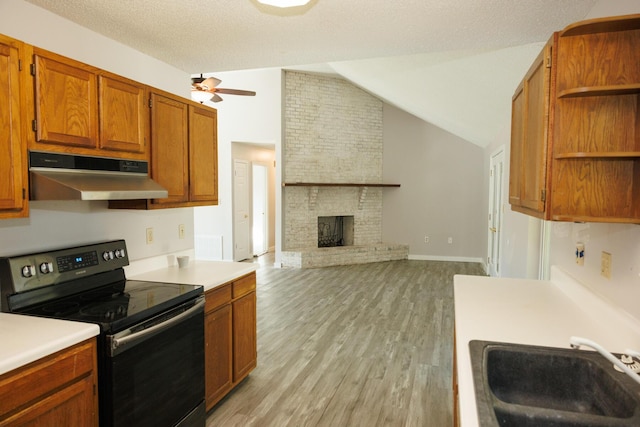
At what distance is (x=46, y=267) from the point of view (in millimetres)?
1976

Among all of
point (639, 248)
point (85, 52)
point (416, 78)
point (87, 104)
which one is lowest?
point (639, 248)

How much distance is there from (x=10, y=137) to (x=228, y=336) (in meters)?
1.65

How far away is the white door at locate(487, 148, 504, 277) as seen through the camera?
5.55m

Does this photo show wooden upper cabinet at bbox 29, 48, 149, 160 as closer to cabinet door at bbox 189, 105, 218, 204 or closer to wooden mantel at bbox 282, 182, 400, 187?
cabinet door at bbox 189, 105, 218, 204

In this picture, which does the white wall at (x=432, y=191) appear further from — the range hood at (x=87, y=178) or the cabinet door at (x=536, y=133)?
the range hood at (x=87, y=178)

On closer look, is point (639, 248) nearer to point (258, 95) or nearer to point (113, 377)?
point (113, 377)

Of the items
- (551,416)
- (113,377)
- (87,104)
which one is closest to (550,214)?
(551,416)

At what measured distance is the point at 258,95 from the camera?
7.44 m

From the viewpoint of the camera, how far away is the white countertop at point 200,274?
2483mm

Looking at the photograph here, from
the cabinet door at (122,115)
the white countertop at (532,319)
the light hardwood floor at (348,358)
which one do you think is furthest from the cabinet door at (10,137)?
the white countertop at (532,319)

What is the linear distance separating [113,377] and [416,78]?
4.66 meters

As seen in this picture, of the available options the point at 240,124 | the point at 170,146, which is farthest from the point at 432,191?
the point at 170,146

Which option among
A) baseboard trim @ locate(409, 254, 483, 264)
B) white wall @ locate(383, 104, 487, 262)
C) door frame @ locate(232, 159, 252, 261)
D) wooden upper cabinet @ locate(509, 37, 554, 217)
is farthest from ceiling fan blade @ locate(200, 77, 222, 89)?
baseboard trim @ locate(409, 254, 483, 264)

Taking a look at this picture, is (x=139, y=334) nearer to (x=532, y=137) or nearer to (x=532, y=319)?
(x=532, y=319)
